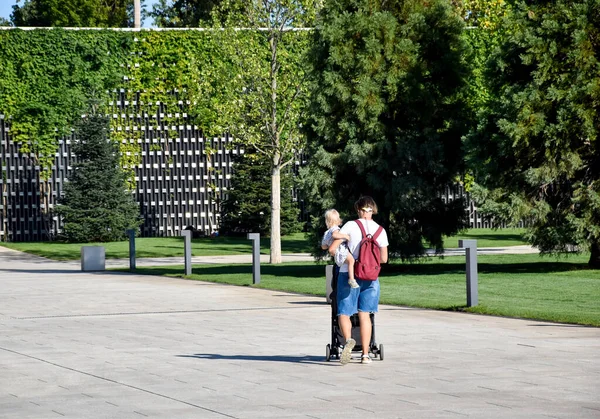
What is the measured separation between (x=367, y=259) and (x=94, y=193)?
94.9ft

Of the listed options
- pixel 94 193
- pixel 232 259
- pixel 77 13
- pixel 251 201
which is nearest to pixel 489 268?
pixel 232 259

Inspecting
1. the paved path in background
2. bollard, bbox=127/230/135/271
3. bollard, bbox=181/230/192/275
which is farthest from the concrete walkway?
the paved path in background

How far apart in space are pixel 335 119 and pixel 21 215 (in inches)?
737

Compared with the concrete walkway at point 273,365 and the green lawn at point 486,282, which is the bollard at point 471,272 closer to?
the green lawn at point 486,282

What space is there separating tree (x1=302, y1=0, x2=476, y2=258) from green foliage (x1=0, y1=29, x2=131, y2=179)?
55.8 feet

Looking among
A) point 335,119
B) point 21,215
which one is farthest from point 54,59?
point 335,119

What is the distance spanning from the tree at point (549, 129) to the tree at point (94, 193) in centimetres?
1866

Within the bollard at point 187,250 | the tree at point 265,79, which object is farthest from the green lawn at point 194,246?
the bollard at point 187,250

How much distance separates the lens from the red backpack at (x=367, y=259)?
1050 cm

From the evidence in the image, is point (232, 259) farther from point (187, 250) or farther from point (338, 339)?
point (338, 339)

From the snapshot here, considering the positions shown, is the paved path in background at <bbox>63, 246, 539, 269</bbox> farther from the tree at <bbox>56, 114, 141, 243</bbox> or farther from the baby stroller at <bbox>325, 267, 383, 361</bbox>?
the baby stroller at <bbox>325, 267, 383, 361</bbox>

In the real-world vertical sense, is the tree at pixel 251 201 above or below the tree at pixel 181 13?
below

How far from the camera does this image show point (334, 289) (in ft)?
36.2

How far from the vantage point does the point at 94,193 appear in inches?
1508
